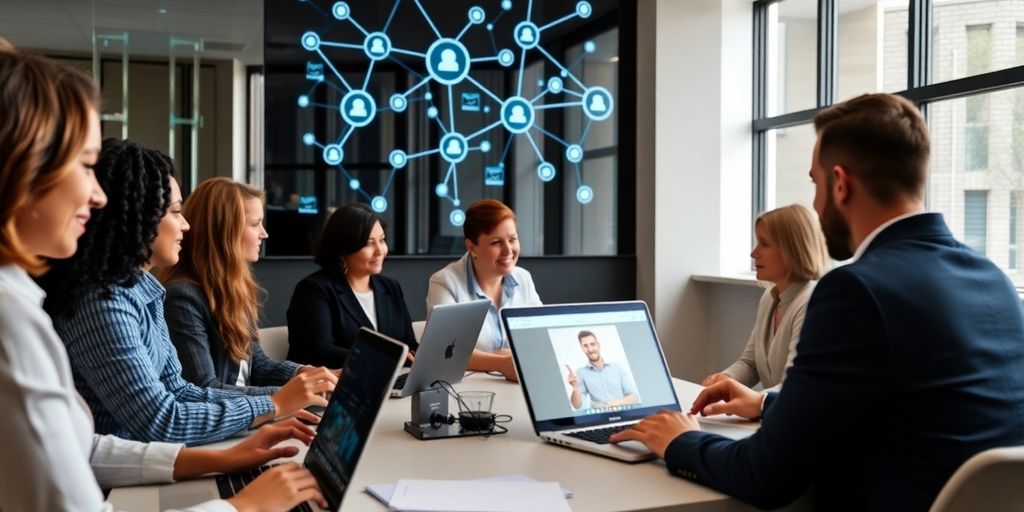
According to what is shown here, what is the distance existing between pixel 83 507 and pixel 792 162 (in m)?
4.78

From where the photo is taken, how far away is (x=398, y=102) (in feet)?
16.6

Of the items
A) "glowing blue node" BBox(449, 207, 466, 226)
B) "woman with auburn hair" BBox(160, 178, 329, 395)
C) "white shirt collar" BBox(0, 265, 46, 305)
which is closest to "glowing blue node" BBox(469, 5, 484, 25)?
"glowing blue node" BBox(449, 207, 466, 226)

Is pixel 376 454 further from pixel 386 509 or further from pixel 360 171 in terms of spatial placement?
pixel 360 171

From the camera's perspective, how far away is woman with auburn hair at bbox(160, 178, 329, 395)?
249 centimetres

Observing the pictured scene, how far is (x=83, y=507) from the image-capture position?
1.16 m

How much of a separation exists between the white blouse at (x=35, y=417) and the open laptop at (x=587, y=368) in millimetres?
1081

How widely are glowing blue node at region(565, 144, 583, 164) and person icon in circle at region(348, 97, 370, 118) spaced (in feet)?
3.96

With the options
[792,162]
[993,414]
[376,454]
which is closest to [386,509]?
[376,454]

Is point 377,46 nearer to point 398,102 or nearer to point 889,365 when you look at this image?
point 398,102

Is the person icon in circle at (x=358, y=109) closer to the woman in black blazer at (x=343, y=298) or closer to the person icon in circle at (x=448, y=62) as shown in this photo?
the person icon in circle at (x=448, y=62)

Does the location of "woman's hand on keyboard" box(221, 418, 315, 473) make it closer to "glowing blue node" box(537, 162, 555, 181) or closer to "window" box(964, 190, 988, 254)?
"window" box(964, 190, 988, 254)

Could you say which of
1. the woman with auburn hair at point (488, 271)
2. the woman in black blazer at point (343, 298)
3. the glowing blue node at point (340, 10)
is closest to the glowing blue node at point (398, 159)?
the glowing blue node at point (340, 10)

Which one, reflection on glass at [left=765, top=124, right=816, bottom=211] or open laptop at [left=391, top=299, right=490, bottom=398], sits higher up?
reflection on glass at [left=765, top=124, right=816, bottom=211]

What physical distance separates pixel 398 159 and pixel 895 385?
3.85 metres
